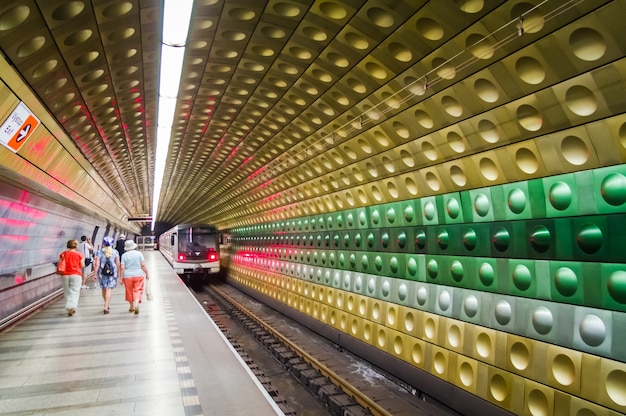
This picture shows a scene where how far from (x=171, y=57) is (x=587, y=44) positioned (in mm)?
5130

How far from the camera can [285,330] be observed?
1205 cm

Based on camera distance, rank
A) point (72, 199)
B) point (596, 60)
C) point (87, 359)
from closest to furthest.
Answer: point (596, 60) < point (87, 359) < point (72, 199)

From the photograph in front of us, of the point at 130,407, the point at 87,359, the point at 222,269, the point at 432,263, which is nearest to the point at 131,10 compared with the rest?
the point at 130,407

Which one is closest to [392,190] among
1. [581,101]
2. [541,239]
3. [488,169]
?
[488,169]

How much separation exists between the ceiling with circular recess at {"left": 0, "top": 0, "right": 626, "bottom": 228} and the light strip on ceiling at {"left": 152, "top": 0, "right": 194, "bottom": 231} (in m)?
0.12

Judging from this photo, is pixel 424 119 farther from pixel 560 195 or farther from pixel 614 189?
pixel 614 189

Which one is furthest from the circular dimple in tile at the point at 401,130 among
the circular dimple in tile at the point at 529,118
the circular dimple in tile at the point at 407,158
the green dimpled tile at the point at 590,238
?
the green dimpled tile at the point at 590,238

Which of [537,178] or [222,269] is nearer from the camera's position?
[537,178]

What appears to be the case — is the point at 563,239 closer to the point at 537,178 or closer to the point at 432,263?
the point at 537,178

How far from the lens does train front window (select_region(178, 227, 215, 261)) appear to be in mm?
22281

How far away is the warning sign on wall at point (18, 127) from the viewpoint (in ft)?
18.9

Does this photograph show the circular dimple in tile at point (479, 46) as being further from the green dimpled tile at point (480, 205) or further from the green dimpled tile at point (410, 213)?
the green dimpled tile at point (410, 213)

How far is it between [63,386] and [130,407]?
1215mm

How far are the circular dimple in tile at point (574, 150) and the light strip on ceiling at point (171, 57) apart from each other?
4.24m
